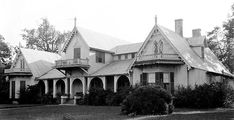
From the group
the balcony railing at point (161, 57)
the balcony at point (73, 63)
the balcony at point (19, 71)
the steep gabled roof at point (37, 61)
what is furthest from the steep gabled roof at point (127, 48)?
the balcony at point (19, 71)

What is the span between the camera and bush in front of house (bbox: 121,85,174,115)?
20.2 meters

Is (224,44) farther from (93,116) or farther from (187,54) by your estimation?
(93,116)

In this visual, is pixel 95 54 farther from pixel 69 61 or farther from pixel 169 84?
pixel 169 84

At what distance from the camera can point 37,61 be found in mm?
48844

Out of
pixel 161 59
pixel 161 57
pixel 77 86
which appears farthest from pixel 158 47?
pixel 77 86

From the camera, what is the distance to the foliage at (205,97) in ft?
90.5

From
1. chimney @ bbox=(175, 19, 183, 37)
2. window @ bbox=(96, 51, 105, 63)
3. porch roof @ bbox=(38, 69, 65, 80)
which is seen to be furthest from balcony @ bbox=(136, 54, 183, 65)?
porch roof @ bbox=(38, 69, 65, 80)

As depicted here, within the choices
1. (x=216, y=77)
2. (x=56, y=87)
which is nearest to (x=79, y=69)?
(x=56, y=87)

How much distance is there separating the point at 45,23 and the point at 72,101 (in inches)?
1415

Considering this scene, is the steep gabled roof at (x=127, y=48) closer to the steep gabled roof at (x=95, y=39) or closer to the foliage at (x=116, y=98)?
the steep gabled roof at (x=95, y=39)

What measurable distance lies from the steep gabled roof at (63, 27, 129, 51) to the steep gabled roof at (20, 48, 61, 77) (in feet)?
24.5

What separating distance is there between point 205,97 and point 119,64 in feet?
49.8

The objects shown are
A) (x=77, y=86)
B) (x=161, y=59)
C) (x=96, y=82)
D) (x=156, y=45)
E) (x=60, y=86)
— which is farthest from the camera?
(x=60, y=86)

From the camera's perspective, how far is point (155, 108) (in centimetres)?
2030
